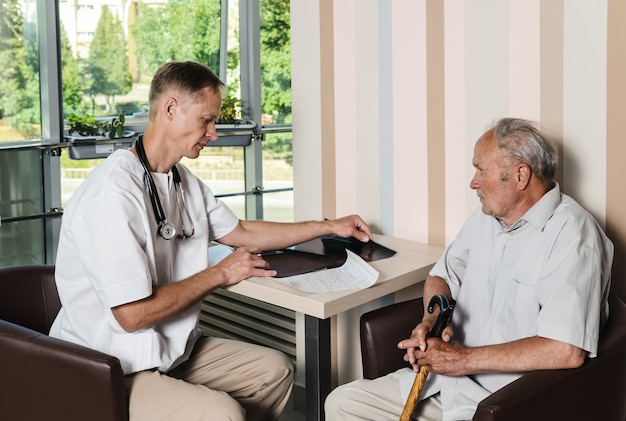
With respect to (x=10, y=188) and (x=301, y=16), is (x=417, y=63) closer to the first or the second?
(x=301, y=16)

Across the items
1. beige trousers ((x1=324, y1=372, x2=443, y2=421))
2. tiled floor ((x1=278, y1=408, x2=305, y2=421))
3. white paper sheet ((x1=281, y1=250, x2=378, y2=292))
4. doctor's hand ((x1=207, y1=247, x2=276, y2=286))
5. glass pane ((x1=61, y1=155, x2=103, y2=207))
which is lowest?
tiled floor ((x1=278, y1=408, x2=305, y2=421))

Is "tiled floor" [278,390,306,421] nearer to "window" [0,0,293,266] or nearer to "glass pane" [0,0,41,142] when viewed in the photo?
"window" [0,0,293,266]

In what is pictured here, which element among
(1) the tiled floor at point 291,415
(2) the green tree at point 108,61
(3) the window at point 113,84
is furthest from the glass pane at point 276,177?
(1) the tiled floor at point 291,415

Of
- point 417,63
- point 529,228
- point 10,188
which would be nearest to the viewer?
point 529,228

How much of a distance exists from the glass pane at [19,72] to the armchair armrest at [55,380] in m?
2.64

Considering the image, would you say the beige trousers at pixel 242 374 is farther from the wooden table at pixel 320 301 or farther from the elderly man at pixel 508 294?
the elderly man at pixel 508 294

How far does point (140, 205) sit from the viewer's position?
7.25 ft

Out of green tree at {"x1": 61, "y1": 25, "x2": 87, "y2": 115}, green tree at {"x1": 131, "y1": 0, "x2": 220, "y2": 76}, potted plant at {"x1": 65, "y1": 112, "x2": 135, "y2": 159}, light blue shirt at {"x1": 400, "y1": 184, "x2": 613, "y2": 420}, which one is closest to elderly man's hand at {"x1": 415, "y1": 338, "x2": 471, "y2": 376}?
light blue shirt at {"x1": 400, "y1": 184, "x2": 613, "y2": 420}

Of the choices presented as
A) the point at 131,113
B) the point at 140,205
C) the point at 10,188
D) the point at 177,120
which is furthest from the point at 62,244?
the point at 131,113

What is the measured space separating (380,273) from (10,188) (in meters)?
2.62

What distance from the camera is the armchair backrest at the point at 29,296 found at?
248 centimetres

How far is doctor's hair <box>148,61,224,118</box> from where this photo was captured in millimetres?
2330

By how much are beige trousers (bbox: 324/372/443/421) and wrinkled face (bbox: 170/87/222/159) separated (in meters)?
0.81

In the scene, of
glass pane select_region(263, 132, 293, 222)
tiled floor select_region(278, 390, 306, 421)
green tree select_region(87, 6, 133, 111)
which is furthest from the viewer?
glass pane select_region(263, 132, 293, 222)
